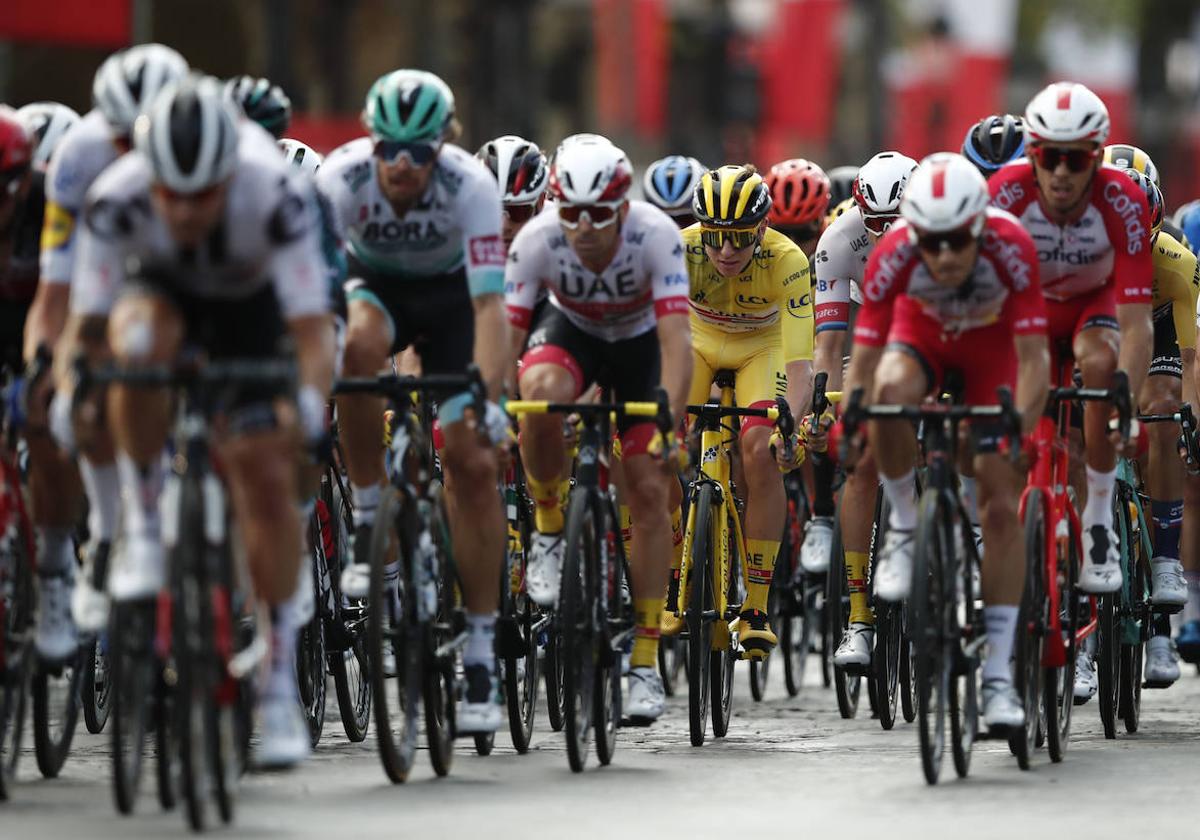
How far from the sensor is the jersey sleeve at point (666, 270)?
1097 cm

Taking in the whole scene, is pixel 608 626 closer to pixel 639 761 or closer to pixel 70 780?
pixel 639 761

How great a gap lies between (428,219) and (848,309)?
3.06m

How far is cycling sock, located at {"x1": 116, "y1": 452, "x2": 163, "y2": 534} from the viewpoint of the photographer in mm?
8445

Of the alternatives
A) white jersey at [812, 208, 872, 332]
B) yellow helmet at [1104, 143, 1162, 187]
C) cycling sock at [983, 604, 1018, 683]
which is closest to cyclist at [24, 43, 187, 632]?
cycling sock at [983, 604, 1018, 683]

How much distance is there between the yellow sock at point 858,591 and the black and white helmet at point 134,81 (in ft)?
14.8

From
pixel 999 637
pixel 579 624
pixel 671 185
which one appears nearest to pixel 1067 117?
pixel 999 637

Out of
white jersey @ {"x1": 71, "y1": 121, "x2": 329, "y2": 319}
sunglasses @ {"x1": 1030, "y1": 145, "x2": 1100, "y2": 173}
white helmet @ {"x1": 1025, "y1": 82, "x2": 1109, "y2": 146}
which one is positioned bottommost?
white jersey @ {"x1": 71, "y1": 121, "x2": 329, "y2": 319}

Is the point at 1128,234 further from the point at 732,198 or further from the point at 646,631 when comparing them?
the point at 646,631

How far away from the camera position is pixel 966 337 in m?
10.4

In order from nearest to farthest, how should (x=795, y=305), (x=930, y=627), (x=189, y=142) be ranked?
(x=189, y=142) → (x=930, y=627) → (x=795, y=305)

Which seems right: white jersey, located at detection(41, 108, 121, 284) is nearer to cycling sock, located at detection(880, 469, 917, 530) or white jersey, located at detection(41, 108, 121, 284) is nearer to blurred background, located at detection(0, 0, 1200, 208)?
cycling sock, located at detection(880, 469, 917, 530)

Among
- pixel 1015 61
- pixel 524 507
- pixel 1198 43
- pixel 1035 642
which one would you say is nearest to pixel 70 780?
pixel 524 507

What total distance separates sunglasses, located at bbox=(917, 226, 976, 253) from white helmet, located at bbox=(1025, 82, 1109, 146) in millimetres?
1403

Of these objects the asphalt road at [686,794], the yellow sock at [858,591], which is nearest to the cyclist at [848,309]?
the yellow sock at [858,591]
